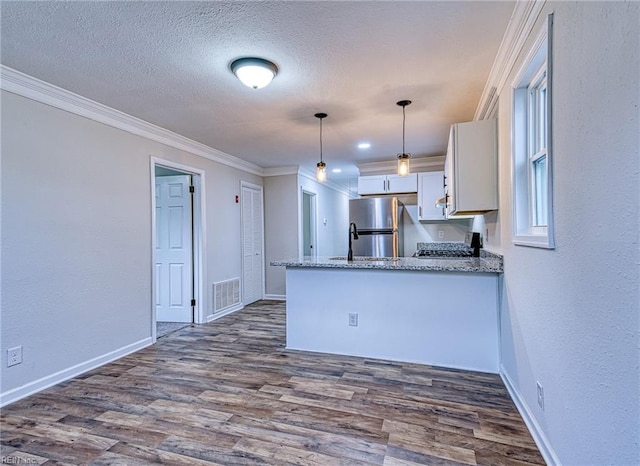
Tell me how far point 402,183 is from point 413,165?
0.37 meters

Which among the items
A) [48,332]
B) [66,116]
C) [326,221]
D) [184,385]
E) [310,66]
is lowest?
[184,385]

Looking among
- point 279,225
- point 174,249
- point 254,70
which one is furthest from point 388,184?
point 254,70

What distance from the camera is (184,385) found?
103 inches

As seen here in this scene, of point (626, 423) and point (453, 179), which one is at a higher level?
point (453, 179)

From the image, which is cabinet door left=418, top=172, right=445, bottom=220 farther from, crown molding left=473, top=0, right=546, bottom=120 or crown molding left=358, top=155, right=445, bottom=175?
crown molding left=473, top=0, right=546, bottom=120

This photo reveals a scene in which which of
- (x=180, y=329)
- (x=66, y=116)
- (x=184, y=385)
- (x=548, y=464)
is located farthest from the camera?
(x=180, y=329)

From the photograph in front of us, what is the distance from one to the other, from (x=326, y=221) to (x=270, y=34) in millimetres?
5543

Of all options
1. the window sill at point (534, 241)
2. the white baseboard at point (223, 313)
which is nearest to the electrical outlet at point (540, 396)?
the window sill at point (534, 241)

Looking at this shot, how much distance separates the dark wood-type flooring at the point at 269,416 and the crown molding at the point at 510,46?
220 cm

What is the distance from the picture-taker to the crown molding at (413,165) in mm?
5277

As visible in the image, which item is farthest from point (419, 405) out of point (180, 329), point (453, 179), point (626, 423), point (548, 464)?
point (180, 329)

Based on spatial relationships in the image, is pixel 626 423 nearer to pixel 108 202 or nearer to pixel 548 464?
pixel 548 464

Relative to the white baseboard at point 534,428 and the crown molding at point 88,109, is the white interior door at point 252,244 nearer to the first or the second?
the crown molding at point 88,109

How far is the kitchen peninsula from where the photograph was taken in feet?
9.29
